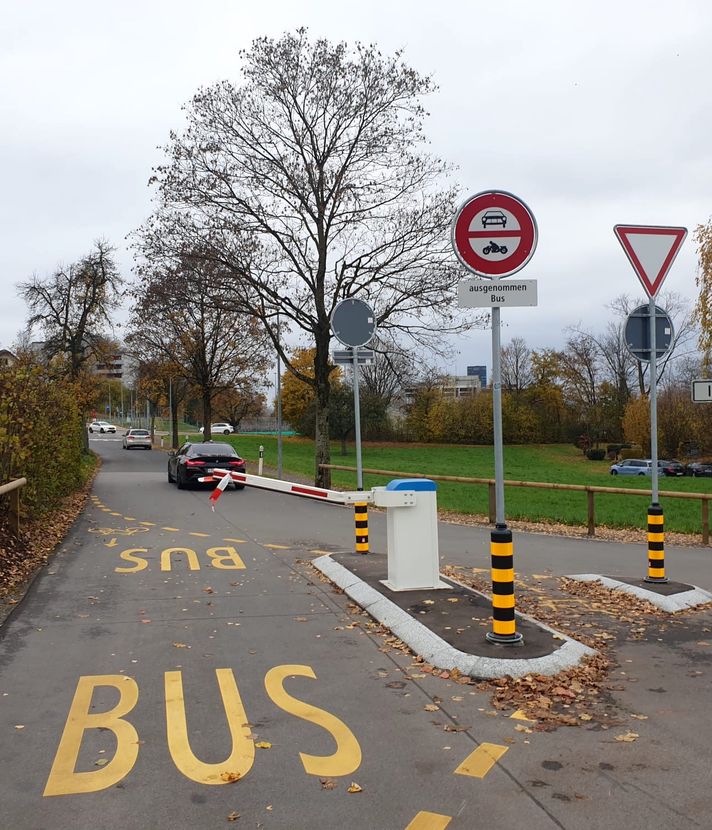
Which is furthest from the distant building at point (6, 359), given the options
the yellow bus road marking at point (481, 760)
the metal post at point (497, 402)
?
the yellow bus road marking at point (481, 760)

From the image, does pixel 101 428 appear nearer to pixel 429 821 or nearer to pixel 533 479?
pixel 533 479

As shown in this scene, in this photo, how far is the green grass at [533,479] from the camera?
1884 cm

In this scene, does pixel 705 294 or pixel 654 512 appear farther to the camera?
pixel 705 294

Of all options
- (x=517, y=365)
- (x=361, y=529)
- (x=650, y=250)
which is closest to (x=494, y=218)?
(x=650, y=250)

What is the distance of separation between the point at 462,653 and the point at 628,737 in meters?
1.54

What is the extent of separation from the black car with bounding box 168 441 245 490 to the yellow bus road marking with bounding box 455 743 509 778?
1973 centimetres

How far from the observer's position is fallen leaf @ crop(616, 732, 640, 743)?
4.55m

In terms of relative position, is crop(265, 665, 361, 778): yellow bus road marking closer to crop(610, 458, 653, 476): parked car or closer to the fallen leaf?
the fallen leaf

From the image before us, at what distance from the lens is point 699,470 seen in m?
48.9

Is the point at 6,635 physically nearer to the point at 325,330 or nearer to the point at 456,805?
the point at 456,805

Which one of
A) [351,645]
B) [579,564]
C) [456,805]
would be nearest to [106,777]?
[456,805]

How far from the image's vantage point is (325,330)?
25.1m

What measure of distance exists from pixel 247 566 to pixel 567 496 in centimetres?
1900

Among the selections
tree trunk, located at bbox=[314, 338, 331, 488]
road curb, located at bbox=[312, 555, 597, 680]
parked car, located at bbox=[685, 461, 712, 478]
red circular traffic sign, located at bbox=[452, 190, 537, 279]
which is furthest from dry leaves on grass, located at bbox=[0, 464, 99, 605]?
parked car, located at bbox=[685, 461, 712, 478]
